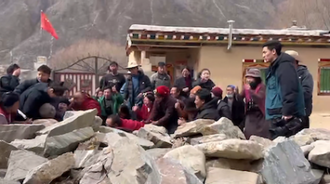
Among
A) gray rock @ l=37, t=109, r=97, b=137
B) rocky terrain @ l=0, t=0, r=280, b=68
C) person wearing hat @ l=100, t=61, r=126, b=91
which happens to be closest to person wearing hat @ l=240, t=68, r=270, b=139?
gray rock @ l=37, t=109, r=97, b=137

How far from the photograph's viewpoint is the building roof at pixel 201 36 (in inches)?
456

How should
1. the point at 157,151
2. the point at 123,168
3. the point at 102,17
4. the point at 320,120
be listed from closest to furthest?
1. the point at 123,168
2. the point at 157,151
3. the point at 320,120
4. the point at 102,17

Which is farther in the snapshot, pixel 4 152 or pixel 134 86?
pixel 134 86

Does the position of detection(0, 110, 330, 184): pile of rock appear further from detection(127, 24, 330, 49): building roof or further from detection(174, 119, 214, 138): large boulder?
detection(127, 24, 330, 49): building roof

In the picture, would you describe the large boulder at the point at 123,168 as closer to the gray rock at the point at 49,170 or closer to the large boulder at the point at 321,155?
the gray rock at the point at 49,170

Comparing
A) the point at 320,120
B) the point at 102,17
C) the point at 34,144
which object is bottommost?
the point at 320,120

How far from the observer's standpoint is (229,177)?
10.00ft

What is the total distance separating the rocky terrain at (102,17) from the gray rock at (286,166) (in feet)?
145

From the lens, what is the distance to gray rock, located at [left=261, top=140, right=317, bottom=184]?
10.4 ft

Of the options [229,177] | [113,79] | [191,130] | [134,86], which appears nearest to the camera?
[229,177]

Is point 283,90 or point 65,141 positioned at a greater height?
point 283,90

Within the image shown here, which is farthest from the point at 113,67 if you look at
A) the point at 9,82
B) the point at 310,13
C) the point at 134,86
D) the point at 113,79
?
the point at 310,13

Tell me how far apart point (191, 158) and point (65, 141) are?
1.03 metres

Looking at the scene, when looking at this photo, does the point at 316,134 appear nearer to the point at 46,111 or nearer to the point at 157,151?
the point at 157,151
